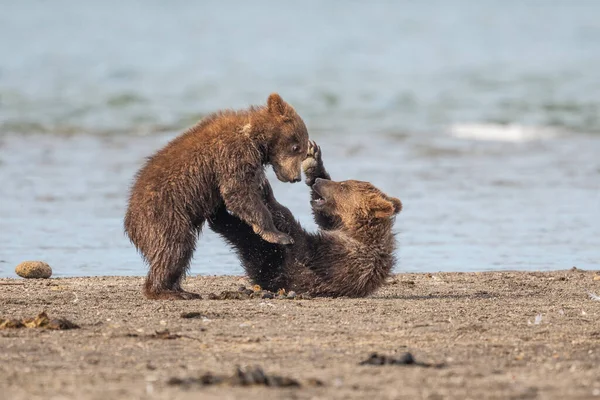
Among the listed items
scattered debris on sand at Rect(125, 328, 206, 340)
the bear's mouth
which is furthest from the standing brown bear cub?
scattered debris on sand at Rect(125, 328, 206, 340)

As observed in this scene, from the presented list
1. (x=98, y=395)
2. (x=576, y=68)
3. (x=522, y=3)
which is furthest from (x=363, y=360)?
(x=522, y=3)

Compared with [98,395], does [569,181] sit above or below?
above

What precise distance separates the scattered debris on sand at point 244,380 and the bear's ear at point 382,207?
3.70 meters

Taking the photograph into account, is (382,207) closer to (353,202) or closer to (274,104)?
(353,202)

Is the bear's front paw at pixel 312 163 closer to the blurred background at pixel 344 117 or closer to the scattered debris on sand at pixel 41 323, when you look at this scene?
the blurred background at pixel 344 117

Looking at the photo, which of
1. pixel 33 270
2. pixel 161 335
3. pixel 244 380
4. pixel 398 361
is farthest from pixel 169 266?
pixel 244 380

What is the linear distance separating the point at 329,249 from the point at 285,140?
A: 941 mm

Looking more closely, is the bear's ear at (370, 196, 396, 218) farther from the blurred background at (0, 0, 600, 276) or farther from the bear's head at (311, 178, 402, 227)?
the blurred background at (0, 0, 600, 276)

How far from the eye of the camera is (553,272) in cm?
1045

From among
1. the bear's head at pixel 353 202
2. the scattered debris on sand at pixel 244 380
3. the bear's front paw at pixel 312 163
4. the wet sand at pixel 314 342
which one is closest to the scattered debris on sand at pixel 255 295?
the wet sand at pixel 314 342

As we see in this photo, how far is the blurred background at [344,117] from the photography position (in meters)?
12.2

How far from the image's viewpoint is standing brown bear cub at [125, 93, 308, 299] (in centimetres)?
861

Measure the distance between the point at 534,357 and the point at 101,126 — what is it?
60.2 feet

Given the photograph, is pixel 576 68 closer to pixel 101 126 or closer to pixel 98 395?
pixel 101 126
